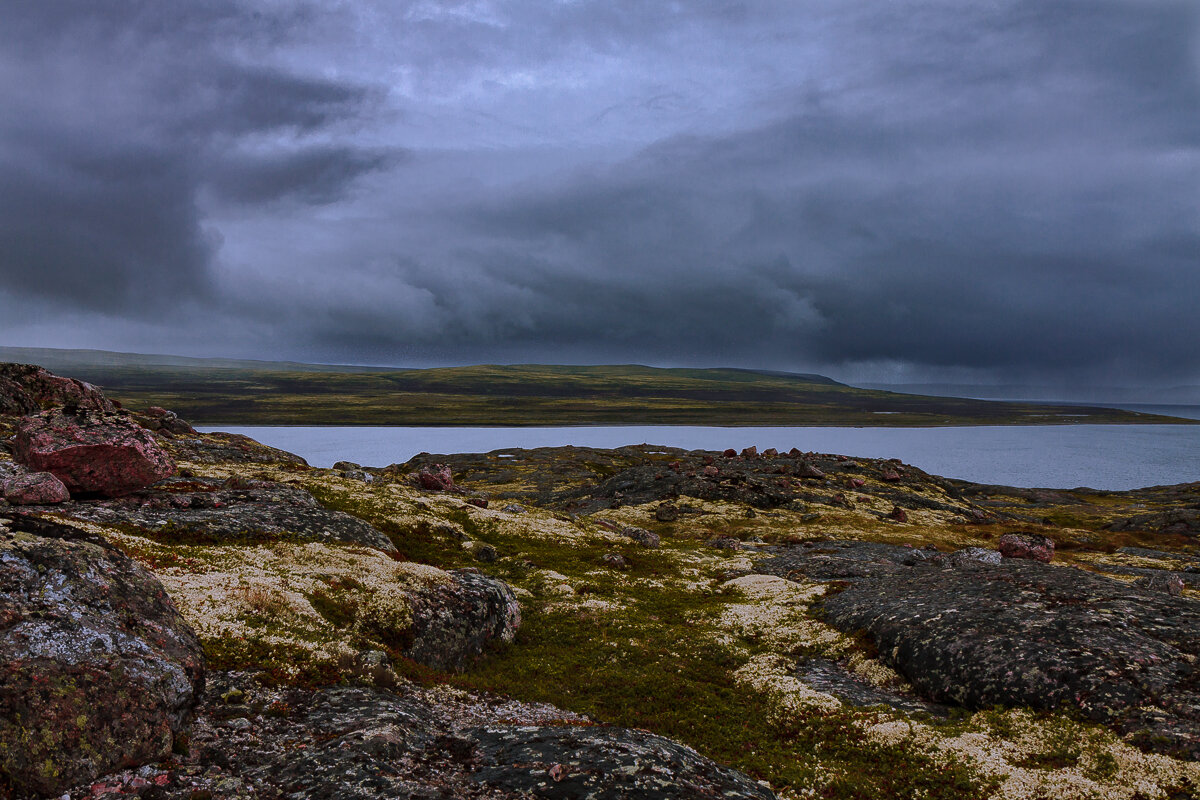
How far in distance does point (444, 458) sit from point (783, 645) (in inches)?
4737

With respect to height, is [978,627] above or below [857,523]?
above

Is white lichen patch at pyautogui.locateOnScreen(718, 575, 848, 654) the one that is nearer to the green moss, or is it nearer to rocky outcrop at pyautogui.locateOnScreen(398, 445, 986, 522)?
the green moss

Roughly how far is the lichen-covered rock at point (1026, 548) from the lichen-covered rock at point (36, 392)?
7462 centimetres

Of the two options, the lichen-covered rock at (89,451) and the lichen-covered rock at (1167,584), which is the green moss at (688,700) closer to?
Result: the lichen-covered rock at (89,451)

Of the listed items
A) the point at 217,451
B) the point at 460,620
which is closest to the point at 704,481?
the point at 217,451

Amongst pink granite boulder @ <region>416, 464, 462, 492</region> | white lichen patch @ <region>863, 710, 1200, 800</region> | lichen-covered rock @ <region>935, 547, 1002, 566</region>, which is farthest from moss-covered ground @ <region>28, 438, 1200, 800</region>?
pink granite boulder @ <region>416, 464, 462, 492</region>

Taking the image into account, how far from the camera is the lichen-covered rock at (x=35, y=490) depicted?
925 inches

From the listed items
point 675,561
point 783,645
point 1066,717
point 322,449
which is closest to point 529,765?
point 1066,717

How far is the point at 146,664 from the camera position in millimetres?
11148

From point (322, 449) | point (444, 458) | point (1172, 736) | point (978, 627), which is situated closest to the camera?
point (1172, 736)

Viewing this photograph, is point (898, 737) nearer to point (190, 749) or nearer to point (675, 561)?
point (190, 749)

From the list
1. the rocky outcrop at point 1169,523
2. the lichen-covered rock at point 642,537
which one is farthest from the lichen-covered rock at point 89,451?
the rocky outcrop at point 1169,523

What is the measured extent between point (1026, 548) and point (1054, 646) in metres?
33.3

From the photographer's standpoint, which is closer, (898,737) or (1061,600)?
(898,737)
